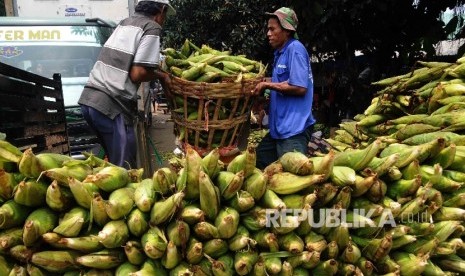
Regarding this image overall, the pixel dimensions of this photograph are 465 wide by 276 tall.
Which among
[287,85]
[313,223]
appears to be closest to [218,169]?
[313,223]

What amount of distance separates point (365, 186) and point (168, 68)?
6.30 feet

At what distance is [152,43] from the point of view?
10.1 feet

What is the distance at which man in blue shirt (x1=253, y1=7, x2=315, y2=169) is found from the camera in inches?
123

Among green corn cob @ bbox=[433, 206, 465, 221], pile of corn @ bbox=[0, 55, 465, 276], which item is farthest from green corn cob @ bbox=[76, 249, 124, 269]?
green corn cob @ bbox=[433, 206, 465, 221]

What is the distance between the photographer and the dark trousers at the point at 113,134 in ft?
10.4

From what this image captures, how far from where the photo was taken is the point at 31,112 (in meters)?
2.57

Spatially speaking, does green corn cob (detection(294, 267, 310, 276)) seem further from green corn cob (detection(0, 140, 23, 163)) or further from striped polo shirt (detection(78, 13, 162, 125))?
striped polo shirt (detection(78, 13, 162, 125))

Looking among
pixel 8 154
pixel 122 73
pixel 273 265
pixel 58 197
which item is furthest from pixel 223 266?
pixel 122 73

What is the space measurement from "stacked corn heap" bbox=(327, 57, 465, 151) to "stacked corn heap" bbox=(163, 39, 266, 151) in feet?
2.43

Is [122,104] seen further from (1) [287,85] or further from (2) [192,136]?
(1) [287,85]

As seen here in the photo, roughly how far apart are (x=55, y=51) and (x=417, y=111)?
14.2 feet

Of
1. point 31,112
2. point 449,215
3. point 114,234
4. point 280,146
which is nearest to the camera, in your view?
point 114,234

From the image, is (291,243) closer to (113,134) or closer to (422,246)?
(422,246)

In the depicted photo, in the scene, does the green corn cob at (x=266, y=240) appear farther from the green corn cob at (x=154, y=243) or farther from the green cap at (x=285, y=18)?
the green cap at (x=285, y=18)
